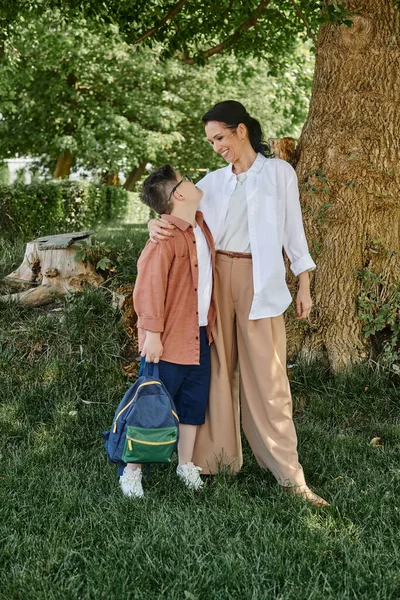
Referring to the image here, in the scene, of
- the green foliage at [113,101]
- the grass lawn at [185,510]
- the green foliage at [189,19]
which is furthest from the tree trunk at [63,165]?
the grass lawn at [185,510]

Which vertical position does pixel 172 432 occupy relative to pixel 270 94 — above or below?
below

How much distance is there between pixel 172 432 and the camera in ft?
11.2

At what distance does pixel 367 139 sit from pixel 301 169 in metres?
0.57

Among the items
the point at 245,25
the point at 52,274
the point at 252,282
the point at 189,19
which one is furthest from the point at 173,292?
the point at 189,19

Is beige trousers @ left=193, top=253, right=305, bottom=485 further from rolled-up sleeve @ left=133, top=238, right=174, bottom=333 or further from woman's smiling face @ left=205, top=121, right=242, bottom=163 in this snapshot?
woman's smiling face @ left=205, top=121, right=242, bottom=163

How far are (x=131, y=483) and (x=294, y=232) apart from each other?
5.15 ft

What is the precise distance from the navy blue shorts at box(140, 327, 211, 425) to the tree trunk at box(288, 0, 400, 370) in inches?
76.6

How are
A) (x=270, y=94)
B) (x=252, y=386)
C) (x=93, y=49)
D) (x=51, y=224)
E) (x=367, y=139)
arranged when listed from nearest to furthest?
(x=252, y=386)
(x=367, y=139)
(x=51, y=224)
(x=93, y=49)
(x=270, y=94)

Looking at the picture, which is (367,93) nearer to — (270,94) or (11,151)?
(270,94)

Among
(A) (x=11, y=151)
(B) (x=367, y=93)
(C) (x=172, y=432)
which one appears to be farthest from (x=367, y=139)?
(A) (x=11, y=151)

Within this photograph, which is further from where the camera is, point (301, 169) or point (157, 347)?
point (301, 169)

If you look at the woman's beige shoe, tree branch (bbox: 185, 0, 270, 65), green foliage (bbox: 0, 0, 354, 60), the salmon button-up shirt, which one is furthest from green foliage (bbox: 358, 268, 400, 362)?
tree branch (bbox: 185, 0, 270, 65)

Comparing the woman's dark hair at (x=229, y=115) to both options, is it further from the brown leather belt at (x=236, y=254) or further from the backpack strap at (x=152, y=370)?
the backpack strap at (x=152, y=370)

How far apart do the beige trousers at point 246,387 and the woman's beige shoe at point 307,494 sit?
33 millimetres
